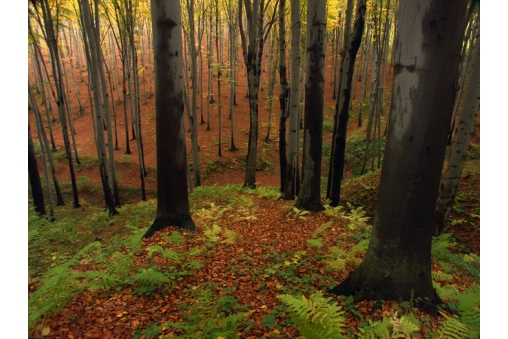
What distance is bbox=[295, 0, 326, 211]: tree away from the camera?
6.14m

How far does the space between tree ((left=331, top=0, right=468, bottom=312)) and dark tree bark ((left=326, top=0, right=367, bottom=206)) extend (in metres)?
5.08

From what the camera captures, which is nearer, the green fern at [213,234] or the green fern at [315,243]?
the green fern at [315,243]

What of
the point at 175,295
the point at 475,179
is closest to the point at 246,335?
the point at 175,295

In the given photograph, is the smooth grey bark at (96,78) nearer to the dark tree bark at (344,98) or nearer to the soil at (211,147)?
the soil at (211,147)

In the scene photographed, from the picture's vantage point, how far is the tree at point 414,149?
2.41m

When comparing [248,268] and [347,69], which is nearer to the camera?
[248,268]

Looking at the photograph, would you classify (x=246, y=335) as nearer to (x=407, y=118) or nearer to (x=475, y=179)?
(x=407, y=118)

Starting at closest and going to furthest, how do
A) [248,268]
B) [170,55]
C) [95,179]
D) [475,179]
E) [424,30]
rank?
1. [424,30]
2. [248,268]
3. [170,55]
4. [475,179]
5. [95,179]

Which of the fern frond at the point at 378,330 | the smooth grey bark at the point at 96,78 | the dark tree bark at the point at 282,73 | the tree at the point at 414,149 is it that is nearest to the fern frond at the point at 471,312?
the tree at the point at 414,149

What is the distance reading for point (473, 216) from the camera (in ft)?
23.7

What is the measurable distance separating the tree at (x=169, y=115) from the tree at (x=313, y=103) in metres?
2.88

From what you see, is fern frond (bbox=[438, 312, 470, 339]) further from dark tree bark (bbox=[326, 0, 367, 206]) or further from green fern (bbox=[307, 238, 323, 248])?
dark tree bark (bbox=[326, 0, 367, 206])

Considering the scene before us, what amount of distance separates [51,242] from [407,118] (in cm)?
876

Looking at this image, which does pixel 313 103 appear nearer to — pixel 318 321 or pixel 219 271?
pixel 219 271
